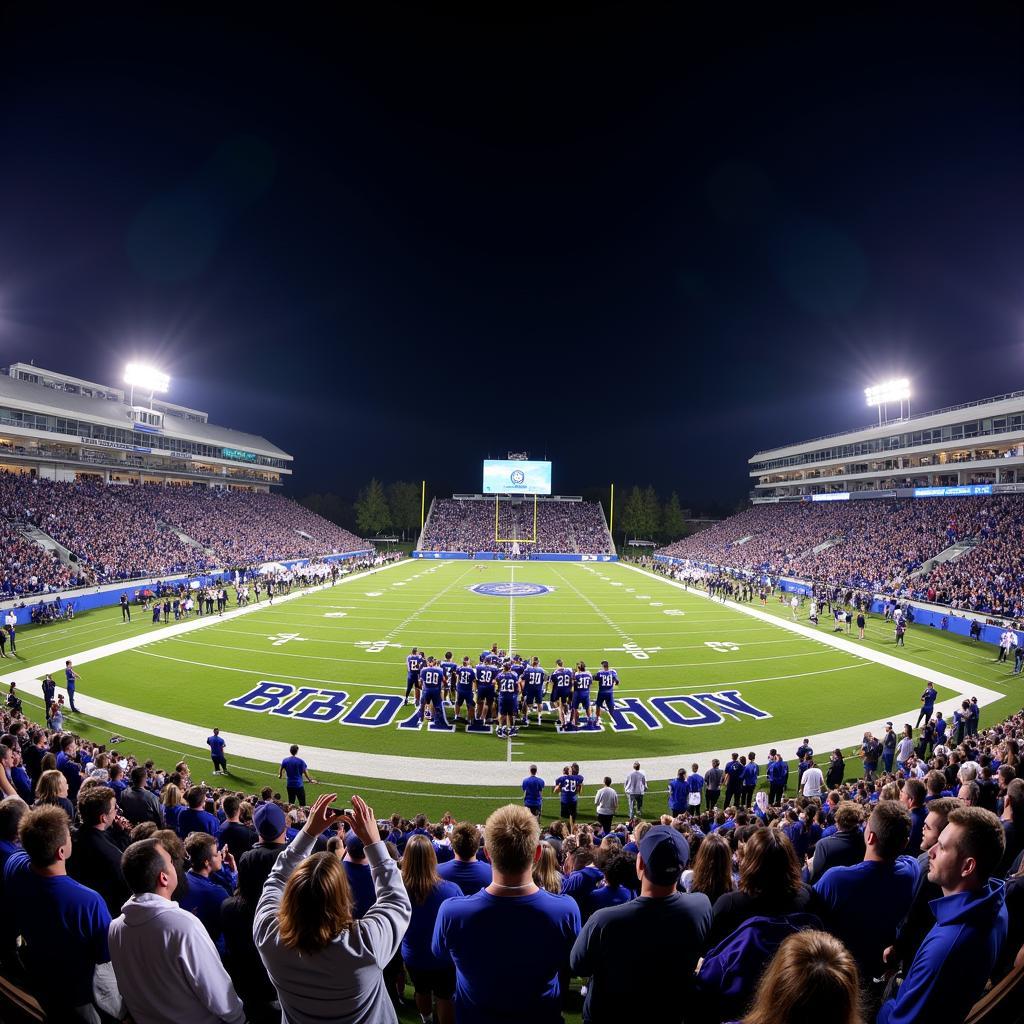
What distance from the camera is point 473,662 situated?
20.6 meters

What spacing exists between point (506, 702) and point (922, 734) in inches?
381

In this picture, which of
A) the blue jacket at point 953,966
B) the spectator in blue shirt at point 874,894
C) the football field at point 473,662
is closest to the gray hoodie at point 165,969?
the blue jacket at point 953,966

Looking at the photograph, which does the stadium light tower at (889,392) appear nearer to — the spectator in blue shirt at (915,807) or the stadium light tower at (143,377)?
the spectator in blue shirt at (915,807)

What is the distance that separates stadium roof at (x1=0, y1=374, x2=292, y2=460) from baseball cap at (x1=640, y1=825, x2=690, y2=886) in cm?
5058

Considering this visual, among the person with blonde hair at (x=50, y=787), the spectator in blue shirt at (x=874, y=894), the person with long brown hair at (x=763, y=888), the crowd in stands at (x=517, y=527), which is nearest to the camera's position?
the person with long brown hair at (x=763, y=888)

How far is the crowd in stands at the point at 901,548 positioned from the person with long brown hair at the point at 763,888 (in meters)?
29.0

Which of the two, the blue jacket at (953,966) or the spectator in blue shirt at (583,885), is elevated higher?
the blue jacket at (953,966)

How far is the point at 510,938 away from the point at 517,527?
250 ft

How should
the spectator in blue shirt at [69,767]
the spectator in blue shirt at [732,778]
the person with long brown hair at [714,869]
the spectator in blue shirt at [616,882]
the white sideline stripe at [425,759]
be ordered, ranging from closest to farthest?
the person with long brown hair at [714,869]
the spectator in blue shirt at [616,882]
the spectator in blue shirt at [69,767]
the spectator in blue shirt at [732,778]
the white sideline stripe at [425,759]

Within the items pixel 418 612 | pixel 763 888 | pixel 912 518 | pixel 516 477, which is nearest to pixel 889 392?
pixel 912 518

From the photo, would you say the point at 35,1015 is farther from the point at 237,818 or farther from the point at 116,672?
the point at 116,672

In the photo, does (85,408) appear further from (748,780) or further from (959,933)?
(959,933)

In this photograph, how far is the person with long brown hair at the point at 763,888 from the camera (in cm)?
291

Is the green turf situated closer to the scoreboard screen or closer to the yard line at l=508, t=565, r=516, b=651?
the yard line at l=508, t=565, r=516, b=651
